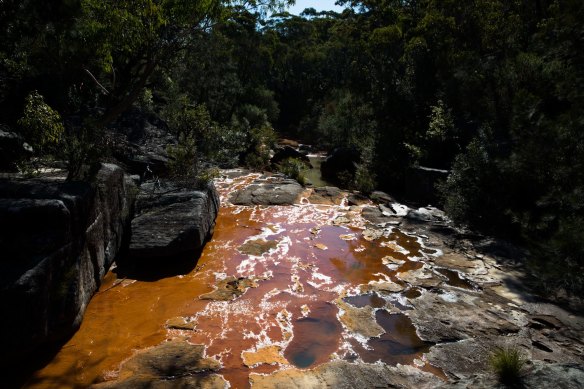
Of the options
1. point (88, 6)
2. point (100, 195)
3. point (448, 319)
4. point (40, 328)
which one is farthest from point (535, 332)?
point (88, 6)

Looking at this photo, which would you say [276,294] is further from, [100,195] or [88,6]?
[88,6]

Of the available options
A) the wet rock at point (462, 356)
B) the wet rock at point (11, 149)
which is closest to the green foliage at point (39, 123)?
the wet rock at point (11, 149)

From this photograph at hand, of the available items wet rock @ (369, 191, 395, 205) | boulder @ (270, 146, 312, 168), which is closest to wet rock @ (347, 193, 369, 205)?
wet rock @ (369, 191, 395, 205)

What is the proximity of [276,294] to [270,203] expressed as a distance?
589cm

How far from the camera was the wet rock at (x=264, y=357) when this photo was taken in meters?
5.16

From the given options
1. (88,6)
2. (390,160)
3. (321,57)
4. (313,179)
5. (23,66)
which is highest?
(321,57)

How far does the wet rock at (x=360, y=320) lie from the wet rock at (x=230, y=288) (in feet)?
5.68

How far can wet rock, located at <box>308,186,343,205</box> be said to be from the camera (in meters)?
13.2

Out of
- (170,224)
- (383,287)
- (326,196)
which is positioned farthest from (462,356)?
(326,196)

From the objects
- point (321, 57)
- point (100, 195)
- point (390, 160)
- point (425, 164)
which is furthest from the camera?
point (321, 57)

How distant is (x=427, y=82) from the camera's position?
17.6 meters

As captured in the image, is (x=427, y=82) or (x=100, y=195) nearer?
(x=100, y=195)

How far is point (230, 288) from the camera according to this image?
279 inches

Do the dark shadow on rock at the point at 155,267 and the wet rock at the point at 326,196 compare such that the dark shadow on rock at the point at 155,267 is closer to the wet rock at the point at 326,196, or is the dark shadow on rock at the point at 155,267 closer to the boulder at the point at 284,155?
the wet rock at the point at 326,196
